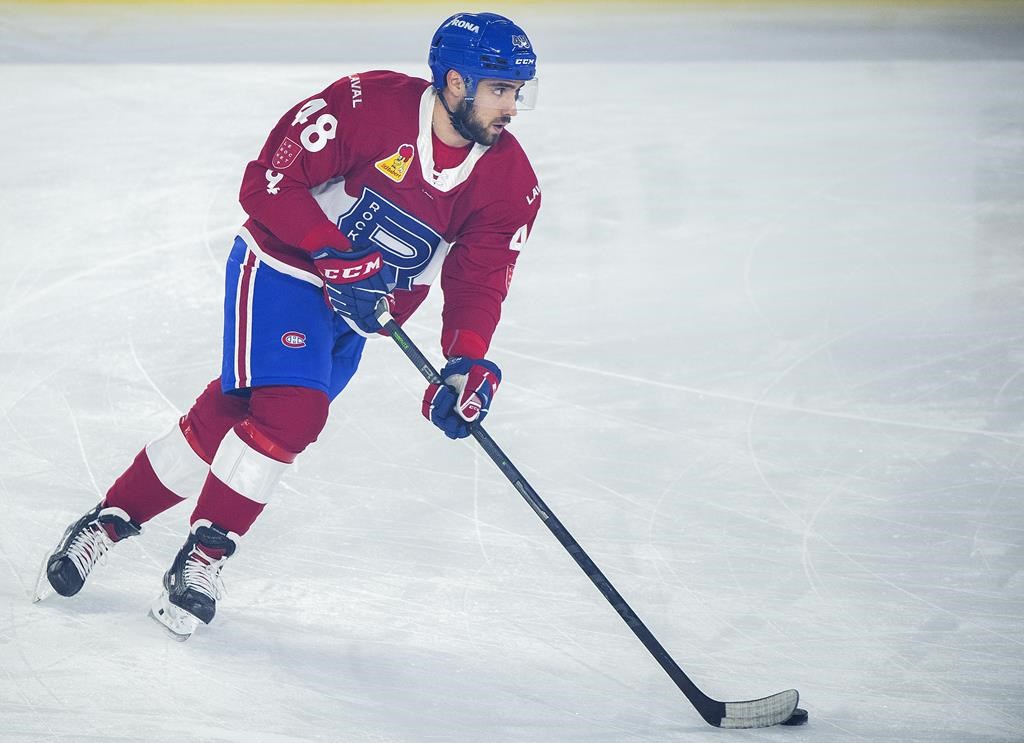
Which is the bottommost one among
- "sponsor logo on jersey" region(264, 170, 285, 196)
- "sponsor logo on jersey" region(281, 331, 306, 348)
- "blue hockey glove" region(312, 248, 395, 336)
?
"sponsor logo on jersey" region(281, 331, 306, 348)

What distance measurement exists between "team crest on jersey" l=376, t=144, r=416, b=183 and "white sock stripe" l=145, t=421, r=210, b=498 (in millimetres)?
639

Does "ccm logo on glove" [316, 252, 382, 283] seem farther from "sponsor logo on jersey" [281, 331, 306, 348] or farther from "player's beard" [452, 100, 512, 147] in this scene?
"player's beard" [452, 100, 512, 147]

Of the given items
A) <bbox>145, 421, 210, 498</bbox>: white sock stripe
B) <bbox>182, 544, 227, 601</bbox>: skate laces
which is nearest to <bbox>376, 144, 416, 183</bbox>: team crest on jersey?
<bbox>145, 421, 210, 498</bbox>: white sock stripe

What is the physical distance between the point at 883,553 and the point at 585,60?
184 inches

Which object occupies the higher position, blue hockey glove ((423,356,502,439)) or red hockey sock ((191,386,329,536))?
blue hockey glove ((423,356,502,439))

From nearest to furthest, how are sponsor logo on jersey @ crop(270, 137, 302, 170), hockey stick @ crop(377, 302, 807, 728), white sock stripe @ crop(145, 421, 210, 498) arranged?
hockey stick @ crop(377, 302, 807, 728), sponsor logo on jersey @ crop(270, 137, 302, 170), white sock stripe @ crop(145, 421, 210, 498)

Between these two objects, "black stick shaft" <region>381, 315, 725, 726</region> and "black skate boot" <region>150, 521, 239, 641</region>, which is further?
"black skate boot" <region>150, 521, 239, 641</region>

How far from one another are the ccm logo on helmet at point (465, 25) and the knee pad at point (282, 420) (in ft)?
2.40

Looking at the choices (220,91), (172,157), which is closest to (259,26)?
(220,91)

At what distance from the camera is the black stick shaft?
7.36ft

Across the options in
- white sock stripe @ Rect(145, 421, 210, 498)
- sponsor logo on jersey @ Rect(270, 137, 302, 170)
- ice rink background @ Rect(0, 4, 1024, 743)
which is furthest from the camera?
white sock stripe @ Rect(145, 421, 210, 498)

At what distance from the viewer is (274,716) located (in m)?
2.22

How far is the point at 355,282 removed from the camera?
2408 millimetres

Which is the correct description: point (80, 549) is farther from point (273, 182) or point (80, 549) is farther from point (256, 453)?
point (273, 182)
